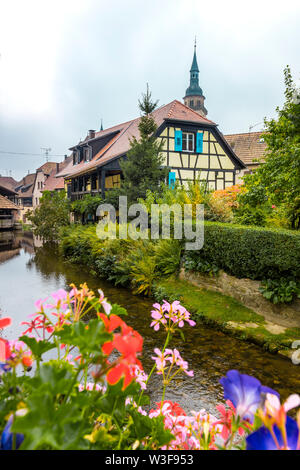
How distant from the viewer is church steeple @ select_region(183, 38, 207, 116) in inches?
2840

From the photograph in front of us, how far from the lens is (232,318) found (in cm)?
666

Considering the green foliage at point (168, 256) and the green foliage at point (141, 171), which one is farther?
the green foliage at point (141, 171)

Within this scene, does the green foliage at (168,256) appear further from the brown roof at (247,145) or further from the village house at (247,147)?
the brown roof at (247,145)

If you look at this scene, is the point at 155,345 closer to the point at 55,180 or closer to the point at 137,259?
the point at 137,259

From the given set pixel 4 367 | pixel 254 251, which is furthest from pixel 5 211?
pixel 4 367

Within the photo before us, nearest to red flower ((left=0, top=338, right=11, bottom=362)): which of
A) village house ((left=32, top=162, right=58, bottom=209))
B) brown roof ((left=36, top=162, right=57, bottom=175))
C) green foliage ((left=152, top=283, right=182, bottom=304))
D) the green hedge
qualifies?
the green hedge

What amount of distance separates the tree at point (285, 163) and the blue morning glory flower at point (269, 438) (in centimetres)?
691

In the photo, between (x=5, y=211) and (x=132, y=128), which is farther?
(x=5, y=211)

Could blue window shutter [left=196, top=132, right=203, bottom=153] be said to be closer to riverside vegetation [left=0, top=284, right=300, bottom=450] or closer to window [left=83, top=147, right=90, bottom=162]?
window [left=83, top=147, right=90, bottom=162]

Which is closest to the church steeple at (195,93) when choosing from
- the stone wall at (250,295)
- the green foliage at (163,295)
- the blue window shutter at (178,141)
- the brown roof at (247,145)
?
the brown roof at (247,145)

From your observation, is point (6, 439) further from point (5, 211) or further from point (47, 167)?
point (47, 167)

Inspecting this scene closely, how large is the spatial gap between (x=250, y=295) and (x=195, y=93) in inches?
2905

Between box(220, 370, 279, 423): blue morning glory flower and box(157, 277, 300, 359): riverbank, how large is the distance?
204 inches

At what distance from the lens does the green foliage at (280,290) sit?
5988 mm
